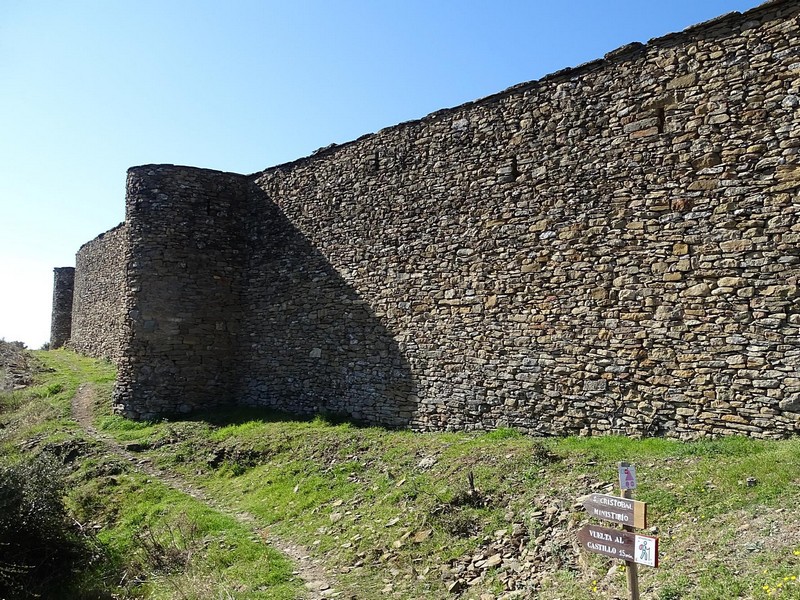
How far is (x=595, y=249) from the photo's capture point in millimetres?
9484

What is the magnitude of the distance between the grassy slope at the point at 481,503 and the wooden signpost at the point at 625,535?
0.84 m

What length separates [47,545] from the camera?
8.48m

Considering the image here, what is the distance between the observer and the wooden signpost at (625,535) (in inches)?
174

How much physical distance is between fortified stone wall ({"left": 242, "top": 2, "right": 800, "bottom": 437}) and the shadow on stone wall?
8 centimetres

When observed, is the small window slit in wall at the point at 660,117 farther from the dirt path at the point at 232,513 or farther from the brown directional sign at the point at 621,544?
the dirt path at the point at 232,513

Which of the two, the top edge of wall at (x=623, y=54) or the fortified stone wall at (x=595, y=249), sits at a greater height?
the top edge of wall at (x=623, y=54)

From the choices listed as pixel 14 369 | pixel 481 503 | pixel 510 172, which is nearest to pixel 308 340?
pixel 510 172

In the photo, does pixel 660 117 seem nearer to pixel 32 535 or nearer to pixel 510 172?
pixel 510 172

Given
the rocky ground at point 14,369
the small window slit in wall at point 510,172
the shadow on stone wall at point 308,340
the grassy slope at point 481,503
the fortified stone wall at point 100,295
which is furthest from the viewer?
the fortified stone wall at point 100,295

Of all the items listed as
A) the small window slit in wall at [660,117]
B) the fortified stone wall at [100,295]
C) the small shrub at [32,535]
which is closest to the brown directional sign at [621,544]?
the small window slit in wall at [660,117]

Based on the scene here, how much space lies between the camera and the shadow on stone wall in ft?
40.8

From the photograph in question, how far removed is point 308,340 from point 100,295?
16080 millimetres

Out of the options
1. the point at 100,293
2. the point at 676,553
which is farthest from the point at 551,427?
the point at 100,293

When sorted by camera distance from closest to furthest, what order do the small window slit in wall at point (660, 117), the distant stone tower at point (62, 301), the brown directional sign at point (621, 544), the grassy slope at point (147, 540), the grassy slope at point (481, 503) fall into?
the brown directional sign at point (621, 544) < the grassy slope at point (481, 503) < the grassy slope at point (147, 540) < the small window slit in wall at point (660, 117) < the distant stone tower at point (62, 301)
